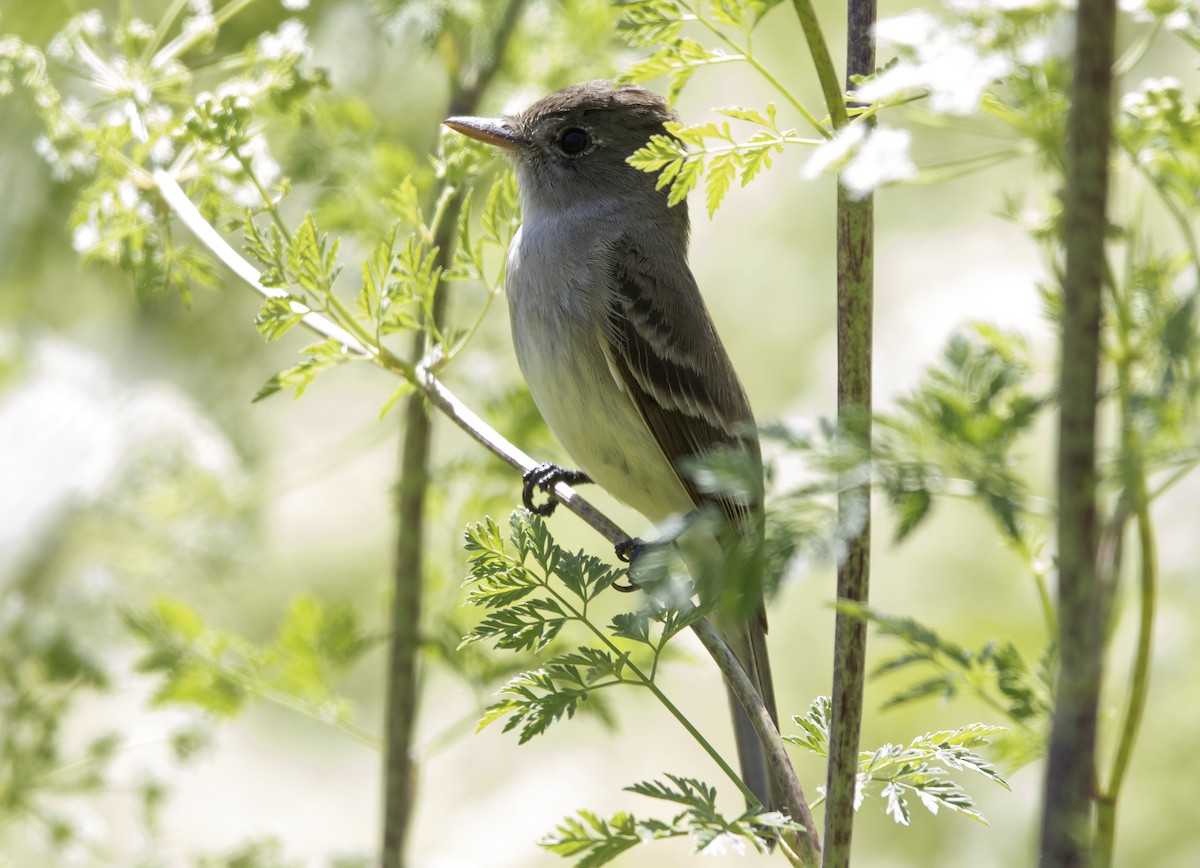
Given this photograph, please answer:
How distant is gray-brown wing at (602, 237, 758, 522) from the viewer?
2785mm

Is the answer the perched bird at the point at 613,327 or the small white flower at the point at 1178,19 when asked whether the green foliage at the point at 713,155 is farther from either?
the perched bird at the point at 613,327

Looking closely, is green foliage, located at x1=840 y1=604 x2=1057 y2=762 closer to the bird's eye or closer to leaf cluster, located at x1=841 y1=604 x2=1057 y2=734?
leaf cluster, located at x1=841 y1=604 x2=1057 y2=734

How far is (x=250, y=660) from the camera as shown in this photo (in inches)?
99.0

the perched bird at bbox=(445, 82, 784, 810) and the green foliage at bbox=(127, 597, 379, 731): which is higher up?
the perched bird at bbox=(445, 82, 784, 810)

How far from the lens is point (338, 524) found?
15.8 ft

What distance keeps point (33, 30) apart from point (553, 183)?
145 centimetres

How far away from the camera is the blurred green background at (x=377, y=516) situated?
10.0 ft

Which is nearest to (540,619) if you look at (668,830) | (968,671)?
(668,830)

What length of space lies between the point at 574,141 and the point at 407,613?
1.34 metres

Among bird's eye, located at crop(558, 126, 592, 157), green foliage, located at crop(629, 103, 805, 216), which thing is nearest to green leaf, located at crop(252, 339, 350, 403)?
green foliage, located at crop(629, 103, 805, 216)

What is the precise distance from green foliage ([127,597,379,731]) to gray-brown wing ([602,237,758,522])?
0.81m

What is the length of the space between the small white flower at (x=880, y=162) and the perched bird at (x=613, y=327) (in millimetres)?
1588

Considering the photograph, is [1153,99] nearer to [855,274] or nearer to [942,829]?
[855,274]

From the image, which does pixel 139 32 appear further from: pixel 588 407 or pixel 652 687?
pixel 652 687
